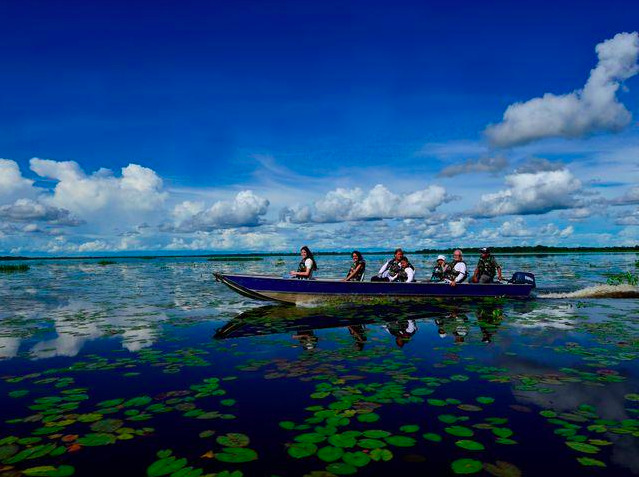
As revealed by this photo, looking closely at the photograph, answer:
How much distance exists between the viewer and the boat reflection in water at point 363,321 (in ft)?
37.7

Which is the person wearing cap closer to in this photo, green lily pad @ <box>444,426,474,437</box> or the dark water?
the dark water

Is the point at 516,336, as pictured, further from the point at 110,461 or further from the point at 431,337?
the point at 110,461

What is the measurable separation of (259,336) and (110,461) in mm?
6998

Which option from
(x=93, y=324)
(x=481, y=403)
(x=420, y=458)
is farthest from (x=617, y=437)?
(x=93, y=324)

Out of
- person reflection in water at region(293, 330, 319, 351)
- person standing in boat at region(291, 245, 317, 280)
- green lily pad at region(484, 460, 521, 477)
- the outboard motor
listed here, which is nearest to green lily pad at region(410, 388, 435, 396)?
green lily pad at region(484, 460, 521, 477)

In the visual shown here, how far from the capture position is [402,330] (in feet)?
39.9

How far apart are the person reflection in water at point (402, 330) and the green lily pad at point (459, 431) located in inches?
187

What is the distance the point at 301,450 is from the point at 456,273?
14.8 meters

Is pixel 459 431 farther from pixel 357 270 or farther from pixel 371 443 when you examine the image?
pixel 357 270

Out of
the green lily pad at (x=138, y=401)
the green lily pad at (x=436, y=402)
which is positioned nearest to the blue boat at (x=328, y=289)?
the green lily pad at (x=138, y=401)

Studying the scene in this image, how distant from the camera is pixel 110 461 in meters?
4.64

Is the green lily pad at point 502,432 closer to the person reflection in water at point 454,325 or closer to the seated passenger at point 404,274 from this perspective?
the person reflection in water at point 454,325

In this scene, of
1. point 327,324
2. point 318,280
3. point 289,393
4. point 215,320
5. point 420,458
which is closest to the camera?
point 420,458

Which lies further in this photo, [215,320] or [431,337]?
[215,320]
